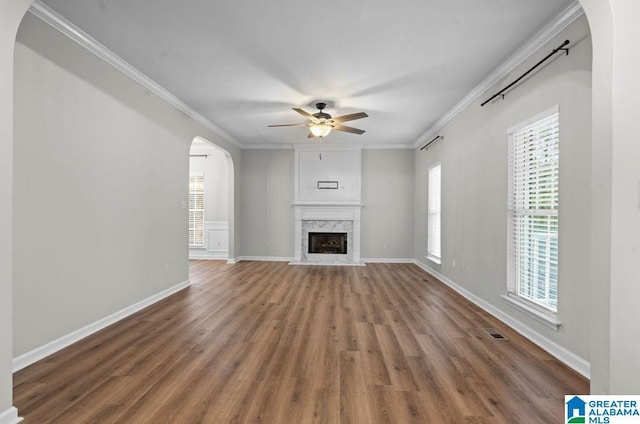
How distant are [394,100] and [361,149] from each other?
308 cm

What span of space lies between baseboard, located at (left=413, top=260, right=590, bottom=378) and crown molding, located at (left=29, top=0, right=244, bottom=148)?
496 centimetres

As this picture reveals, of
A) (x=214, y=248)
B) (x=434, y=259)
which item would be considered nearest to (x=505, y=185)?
(x=434, y=259)

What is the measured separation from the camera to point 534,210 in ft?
9.85

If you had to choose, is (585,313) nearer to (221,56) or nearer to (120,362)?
(120,362)

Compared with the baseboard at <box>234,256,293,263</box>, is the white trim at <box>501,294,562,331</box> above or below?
above

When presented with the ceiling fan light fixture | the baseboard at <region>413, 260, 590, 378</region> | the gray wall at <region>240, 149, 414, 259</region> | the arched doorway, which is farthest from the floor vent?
the arched doorway

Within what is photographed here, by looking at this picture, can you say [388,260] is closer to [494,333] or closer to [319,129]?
[319,129]

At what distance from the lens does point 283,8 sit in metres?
2.51

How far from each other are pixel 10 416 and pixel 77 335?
127 cm

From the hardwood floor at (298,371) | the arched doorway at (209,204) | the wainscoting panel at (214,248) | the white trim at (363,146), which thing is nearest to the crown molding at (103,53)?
the white trim at (363,146)

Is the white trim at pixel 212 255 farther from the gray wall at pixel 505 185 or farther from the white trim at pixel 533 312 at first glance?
the white trim at pixel 533 312

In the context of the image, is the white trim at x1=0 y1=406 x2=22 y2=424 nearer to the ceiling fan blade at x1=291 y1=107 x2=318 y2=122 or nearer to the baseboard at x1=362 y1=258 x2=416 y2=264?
the ceiling fan blade at x1=291 y1=107 x2=318 y2=122

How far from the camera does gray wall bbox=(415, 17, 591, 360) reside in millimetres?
2359

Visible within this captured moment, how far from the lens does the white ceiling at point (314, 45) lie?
8.28 ft
